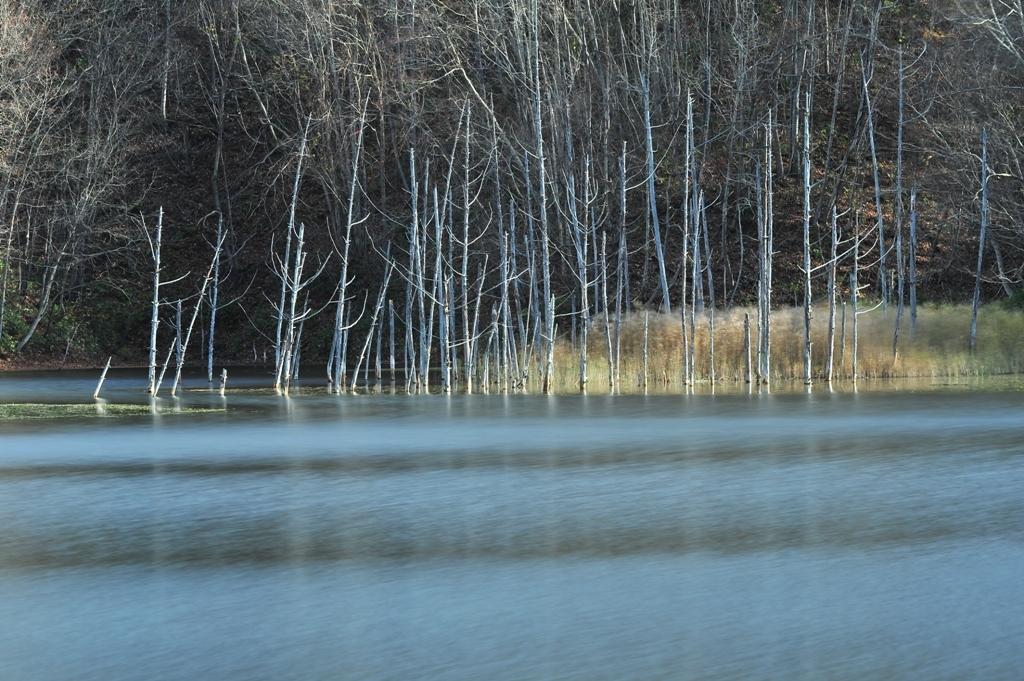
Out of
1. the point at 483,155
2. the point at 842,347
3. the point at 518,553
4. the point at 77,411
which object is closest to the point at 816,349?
the point at 842,347

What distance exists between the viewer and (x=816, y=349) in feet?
84.9

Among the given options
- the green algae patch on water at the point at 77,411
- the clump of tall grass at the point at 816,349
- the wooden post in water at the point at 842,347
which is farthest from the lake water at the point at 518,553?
the clump of tall grass at the point at 816,349

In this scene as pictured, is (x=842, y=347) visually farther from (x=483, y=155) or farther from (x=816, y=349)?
(x=483, y=155)

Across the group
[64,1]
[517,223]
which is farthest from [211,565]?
[64,1]

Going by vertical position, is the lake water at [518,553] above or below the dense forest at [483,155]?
below

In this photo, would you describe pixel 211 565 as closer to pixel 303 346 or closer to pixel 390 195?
pixel 303 346

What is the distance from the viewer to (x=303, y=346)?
37.3m

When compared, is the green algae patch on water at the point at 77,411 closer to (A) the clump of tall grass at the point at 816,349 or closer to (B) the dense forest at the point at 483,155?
(A) the clump of tall grass at the point at 816,349

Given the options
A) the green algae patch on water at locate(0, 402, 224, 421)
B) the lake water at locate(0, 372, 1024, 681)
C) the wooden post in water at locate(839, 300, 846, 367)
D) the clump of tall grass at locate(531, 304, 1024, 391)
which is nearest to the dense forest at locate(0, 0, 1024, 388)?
the clump of tall grass at locate(531, 304, 1024, 391)

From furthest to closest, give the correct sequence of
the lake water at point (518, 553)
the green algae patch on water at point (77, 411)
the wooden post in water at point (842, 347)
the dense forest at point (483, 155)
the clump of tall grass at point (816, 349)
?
the dense forest at point (483, 155) → the clump of tall grass at point (816, 349) → the wooden post in water at point (842, 347) → the green algae patch on water at point (77, 411) → the lake water at point (518, 553)

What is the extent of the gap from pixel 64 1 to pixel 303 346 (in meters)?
12.3

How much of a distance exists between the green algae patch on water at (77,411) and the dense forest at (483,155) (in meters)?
8.66

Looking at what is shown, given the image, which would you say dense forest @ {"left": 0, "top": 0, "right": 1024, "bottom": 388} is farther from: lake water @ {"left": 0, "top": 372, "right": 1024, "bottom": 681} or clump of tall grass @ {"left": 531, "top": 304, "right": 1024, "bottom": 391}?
lake water @ {"left": 0, "top": 372, "right": 1024, "bottom": 681}

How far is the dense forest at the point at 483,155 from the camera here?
3253 centimetres
